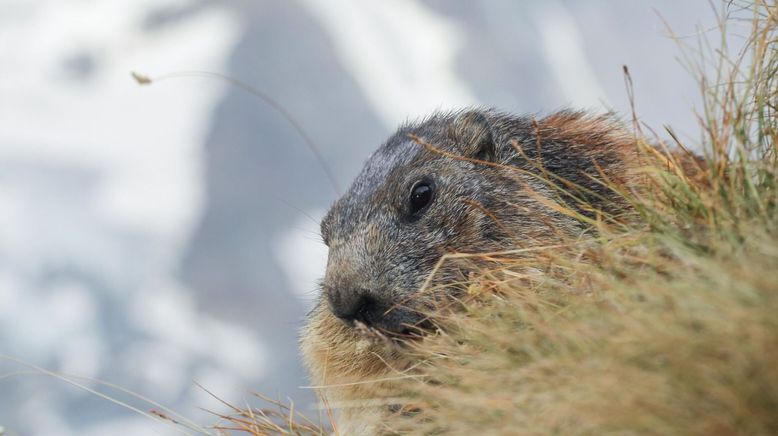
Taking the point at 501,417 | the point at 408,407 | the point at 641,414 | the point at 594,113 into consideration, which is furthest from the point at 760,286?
the point at 594,113

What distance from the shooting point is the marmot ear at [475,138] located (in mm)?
5195

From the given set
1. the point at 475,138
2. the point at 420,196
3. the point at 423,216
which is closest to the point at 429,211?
the point at 423,216

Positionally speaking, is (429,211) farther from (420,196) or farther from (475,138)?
(475,138)

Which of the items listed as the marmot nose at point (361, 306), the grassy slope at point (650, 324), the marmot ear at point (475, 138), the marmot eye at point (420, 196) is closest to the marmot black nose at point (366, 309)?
the marmot nose at point (361, 306)

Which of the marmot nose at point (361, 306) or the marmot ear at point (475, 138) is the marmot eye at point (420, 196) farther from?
the marmot nose at point (361, 306)

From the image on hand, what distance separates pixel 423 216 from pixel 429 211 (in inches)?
2.0

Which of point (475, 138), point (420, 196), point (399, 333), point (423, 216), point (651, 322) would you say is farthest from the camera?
point (475, 138)

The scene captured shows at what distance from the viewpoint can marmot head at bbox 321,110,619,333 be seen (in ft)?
14.0

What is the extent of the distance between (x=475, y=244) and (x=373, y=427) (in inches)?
50.2

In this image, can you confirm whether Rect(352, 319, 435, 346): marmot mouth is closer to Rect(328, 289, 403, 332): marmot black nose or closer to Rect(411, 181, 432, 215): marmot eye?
Rect(328, 289, 403, 332): marmot black nose

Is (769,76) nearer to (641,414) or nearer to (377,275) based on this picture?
(377,275)

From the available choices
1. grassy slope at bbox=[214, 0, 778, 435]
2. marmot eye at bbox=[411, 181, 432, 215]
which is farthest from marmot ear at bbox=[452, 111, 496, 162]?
grassy slope at bbox=[214, 0, 778, 435]

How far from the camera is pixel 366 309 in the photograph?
4285 mm

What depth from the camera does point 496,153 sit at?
208 inches
